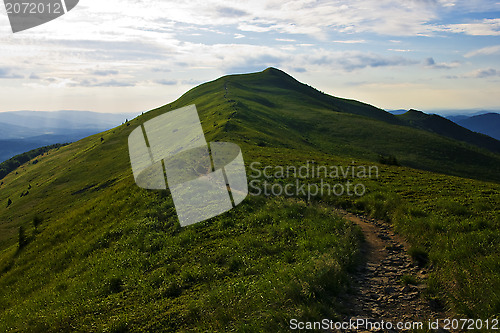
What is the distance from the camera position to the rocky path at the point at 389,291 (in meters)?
9.03

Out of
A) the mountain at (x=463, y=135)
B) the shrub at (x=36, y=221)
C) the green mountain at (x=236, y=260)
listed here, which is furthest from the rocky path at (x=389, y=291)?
the mountain at (x=463, y=135)

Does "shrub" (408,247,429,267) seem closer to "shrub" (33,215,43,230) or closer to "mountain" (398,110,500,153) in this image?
"shrub" (33,215,43,230)

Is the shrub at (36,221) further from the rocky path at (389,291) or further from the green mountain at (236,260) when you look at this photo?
the rocky path at (389,291)

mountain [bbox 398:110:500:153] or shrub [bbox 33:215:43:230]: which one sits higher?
mountain [bbox 398:110:500:153]

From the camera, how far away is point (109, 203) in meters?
31.5

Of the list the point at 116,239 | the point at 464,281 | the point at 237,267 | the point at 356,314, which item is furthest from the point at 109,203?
the point at 464,281

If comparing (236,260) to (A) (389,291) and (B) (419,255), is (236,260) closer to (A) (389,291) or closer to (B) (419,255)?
(A) (389,291)

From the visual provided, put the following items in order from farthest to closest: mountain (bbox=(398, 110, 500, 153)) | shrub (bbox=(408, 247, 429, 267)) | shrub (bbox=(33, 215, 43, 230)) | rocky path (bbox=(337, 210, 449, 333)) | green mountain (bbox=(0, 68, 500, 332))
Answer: mountain (bbox=(398, 110, 500, 153))
shrub (bbox=(33, 215, 43, 230))
shrub (bbox=(408, 247, 429, 267))
green mountain (bbox=(0, 68, 500, 332))
rocky path (bbox=(337, 210, 449, 333))

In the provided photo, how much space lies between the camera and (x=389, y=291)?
10453 mm

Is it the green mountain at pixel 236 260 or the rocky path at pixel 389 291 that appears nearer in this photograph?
the rocky path at pixel 389 291

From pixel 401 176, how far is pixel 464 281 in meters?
22.3

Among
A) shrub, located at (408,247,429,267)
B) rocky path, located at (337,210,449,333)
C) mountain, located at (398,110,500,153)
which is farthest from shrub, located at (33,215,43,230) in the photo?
mountain, located at (398,110,500,153)

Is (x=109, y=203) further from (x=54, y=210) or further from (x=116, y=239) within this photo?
(x=54, y=210)

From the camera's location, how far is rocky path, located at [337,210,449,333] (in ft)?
29.6
